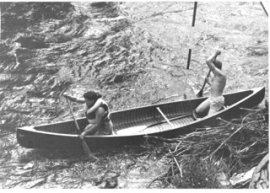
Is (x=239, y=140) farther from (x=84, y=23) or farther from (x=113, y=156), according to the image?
(x=84, y=23)

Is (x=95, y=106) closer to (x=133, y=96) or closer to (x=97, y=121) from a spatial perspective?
(x=97, y=121)

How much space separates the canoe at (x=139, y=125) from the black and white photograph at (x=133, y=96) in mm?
22

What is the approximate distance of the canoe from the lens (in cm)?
667

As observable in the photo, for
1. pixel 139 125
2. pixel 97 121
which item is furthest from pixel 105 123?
pixel 139 125

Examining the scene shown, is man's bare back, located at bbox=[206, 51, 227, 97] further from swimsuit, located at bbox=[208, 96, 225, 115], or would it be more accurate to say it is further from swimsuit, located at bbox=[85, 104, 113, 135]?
swimsuit, located at bbox=[85, 104, 113, 135]

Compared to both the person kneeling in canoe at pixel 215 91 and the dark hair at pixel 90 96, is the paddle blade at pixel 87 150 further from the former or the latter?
the person kneeling in canoe at pixel 215 91

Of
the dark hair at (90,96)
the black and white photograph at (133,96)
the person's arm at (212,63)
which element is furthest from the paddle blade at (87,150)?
the person's arm at (212,63)

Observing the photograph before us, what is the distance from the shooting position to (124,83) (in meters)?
9.85

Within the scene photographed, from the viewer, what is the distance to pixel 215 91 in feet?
24.5

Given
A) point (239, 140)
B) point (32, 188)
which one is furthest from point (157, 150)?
point (32, 188)

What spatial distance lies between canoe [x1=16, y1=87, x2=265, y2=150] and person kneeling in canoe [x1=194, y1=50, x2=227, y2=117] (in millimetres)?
242

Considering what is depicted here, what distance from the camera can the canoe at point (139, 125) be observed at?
263 inches

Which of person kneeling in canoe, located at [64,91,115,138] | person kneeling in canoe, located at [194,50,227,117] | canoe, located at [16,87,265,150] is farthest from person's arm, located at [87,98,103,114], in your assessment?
person kneeling in canoe, located at [194,50,227,117]

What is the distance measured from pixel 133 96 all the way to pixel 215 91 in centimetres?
255
